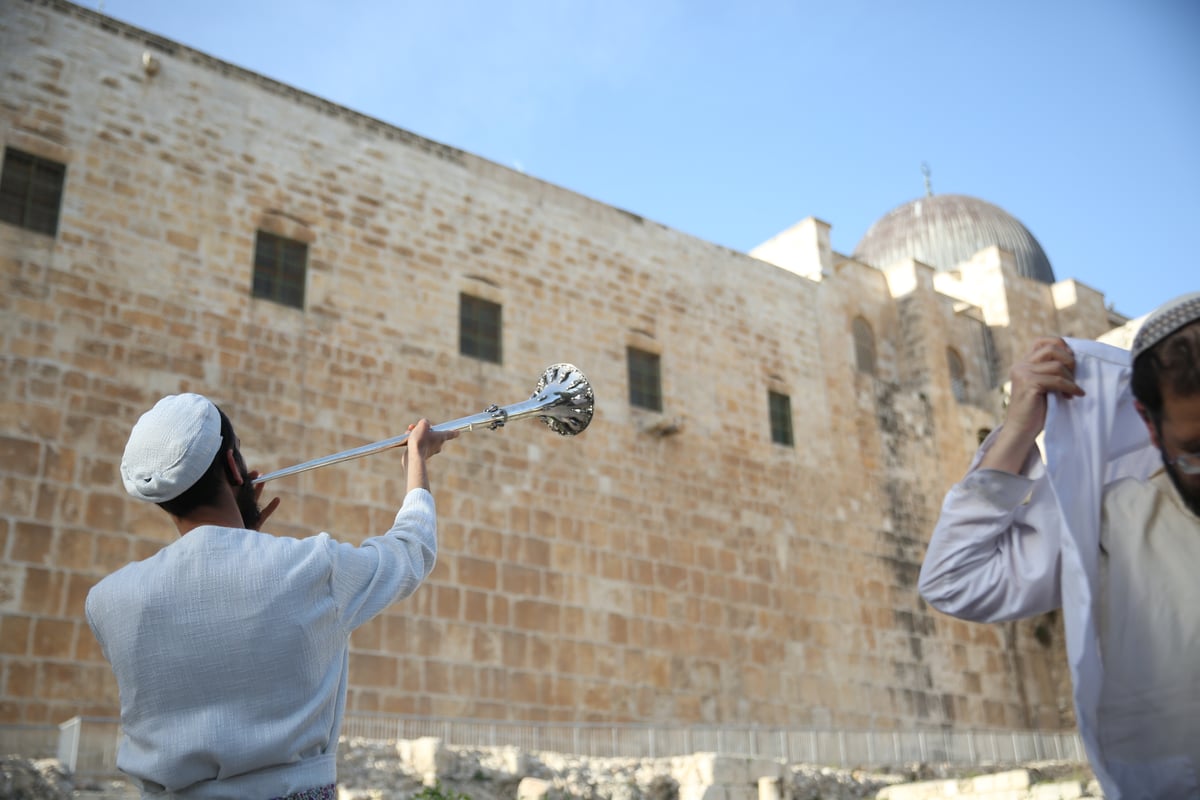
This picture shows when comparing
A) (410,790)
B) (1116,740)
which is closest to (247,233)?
(410,790)

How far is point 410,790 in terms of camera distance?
7.82 metres

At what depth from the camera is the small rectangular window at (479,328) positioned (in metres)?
12.9

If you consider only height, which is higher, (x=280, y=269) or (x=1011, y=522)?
(x=280, y=269)

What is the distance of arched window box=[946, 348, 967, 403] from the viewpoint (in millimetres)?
18203

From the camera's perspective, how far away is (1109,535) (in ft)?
7.35

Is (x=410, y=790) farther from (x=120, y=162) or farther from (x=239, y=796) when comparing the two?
(x=120, y=162)

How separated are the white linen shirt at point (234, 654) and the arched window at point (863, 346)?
15.2 meters

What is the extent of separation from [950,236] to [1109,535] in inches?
922

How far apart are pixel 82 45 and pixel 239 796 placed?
10.5 m

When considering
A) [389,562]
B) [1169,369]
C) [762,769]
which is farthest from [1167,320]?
[762,769]

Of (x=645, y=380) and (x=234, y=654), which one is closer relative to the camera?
(x=234, y=654)

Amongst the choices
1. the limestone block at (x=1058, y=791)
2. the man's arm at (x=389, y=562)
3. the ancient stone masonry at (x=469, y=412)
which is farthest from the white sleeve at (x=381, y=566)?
the ancient stone masonry at (x=469, y=412)

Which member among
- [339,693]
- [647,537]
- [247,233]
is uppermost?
[247,233]

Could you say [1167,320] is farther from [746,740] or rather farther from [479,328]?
[746,740]
